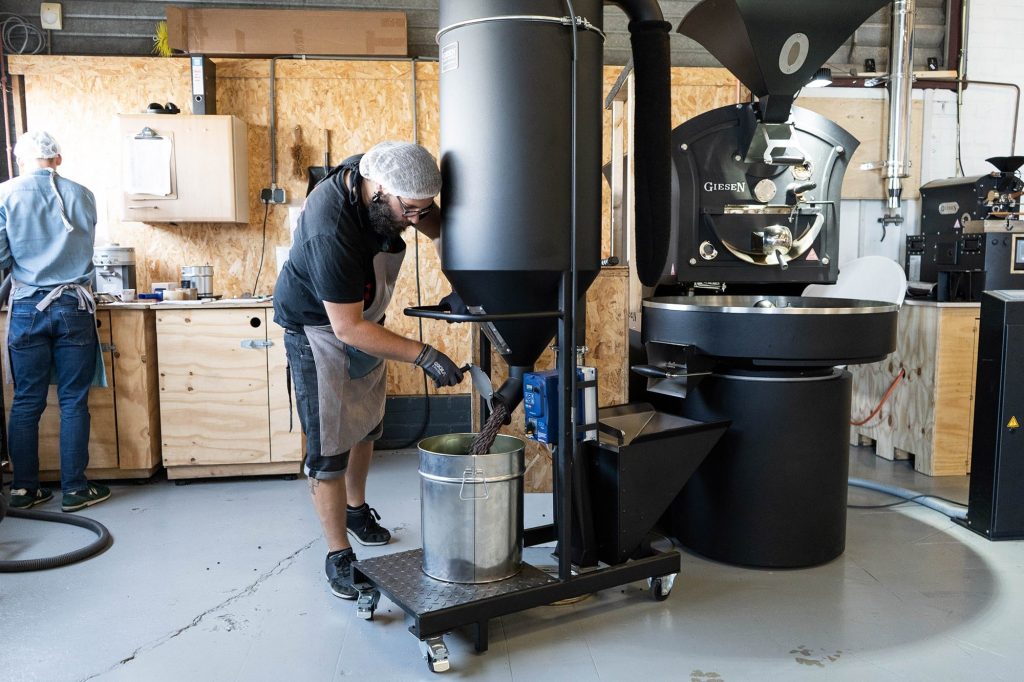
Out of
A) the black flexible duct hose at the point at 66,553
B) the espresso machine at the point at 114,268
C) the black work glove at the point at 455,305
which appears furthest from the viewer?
the espresso machine at the point at 114,268

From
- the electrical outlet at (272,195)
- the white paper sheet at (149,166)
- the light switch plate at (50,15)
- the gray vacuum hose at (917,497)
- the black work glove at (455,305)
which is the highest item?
the light switch plate at (50,15)

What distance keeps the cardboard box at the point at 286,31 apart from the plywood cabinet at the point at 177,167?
446 millimetres

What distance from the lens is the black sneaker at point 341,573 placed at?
92.5 inches

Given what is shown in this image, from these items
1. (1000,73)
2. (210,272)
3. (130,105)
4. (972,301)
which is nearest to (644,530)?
(972,301)

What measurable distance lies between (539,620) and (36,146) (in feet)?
9.46

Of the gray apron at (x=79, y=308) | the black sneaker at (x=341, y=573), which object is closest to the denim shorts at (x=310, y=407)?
the black sneaker at (x=341, y=573)

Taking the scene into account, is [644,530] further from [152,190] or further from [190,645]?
[152,190]

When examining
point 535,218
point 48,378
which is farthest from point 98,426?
point 535,218

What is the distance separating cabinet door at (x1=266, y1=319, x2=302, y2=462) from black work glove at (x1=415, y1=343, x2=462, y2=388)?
173cm

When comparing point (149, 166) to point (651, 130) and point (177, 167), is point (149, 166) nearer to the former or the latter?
point (177, 167)

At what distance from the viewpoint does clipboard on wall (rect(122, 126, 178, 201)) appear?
3975mm

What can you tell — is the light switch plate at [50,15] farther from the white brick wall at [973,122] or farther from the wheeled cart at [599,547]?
the white brick wall at [973,122]

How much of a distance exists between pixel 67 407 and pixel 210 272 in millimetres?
1000

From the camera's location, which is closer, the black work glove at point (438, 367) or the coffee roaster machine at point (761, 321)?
the black work glove at point (438, 367)
